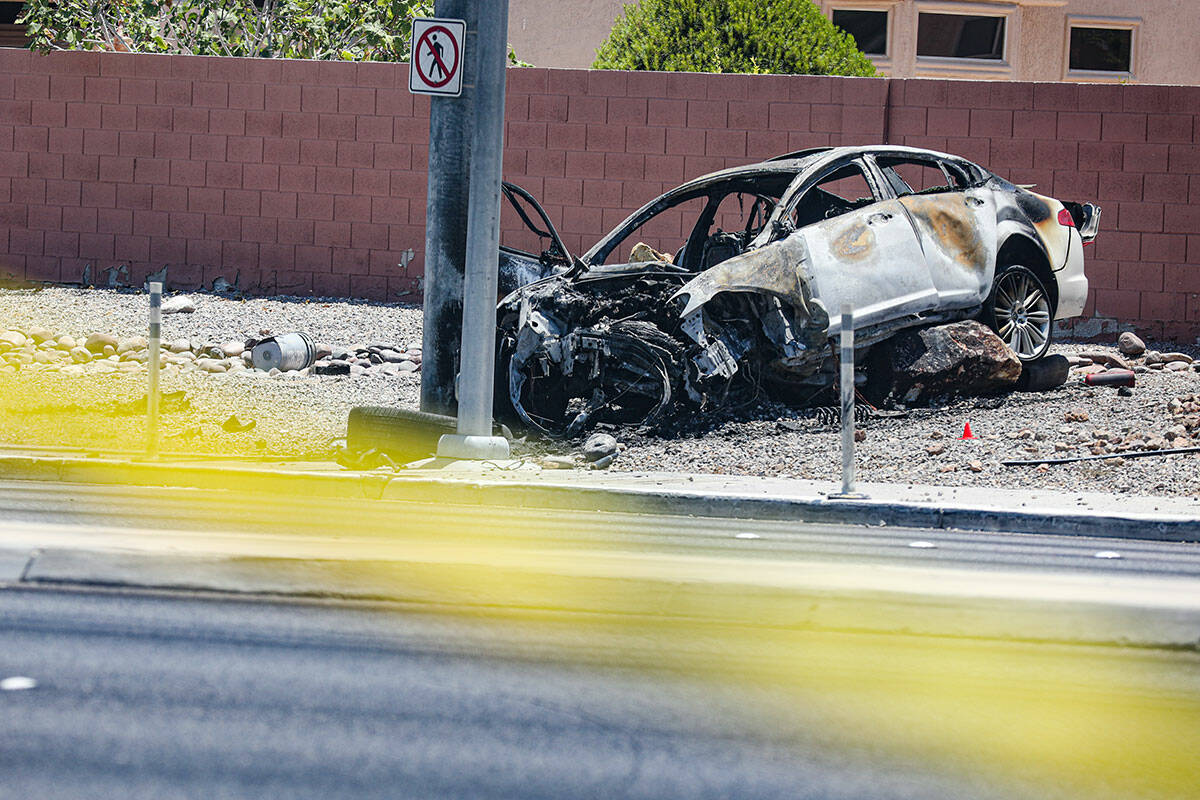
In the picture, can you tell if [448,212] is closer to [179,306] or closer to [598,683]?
[179,306]

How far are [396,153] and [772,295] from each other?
6.78 meters

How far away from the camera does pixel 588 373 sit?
10.1 metres

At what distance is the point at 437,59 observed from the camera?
31.4ft

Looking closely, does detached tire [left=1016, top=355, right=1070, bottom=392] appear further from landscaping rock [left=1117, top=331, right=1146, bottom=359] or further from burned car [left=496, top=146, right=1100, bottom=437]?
landscaping rock [left=1117, top=331, right=1146, bottom=359]

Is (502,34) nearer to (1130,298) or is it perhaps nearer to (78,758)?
(78,758)

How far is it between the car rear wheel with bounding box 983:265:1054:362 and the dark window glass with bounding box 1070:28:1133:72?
13.4 m

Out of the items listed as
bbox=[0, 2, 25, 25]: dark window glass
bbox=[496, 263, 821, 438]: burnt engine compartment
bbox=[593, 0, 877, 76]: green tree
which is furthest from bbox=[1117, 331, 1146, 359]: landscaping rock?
bbox=[0, 2, 25, 25]: dark window glass

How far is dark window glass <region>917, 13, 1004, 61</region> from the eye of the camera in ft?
77.3

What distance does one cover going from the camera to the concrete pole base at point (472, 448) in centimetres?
938

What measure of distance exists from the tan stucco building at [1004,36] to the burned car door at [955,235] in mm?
12436

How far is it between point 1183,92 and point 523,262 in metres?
7.50

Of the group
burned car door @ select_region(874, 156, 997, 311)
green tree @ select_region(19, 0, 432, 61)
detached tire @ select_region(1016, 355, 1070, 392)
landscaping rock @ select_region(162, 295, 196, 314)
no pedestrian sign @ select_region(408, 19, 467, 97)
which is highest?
green tree @ select_region(19, 0, 432, 61)

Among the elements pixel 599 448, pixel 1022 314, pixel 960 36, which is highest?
pixel 960 36

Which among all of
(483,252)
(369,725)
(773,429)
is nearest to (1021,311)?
(773,429)
